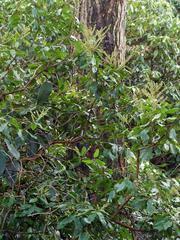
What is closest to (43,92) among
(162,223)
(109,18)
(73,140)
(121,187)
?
(73,140)

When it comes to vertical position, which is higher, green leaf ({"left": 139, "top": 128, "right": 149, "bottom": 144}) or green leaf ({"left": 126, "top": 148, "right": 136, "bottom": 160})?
green leaf ({"left": 139, "top": 128, "right": 149, "bottom": 144})

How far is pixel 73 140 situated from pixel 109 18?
2.52ft

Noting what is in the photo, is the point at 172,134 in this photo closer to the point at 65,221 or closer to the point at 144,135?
the point at 144,135

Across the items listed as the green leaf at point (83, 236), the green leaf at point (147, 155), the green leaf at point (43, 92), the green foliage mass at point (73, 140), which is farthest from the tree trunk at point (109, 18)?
the green leaf at point (83, 236)

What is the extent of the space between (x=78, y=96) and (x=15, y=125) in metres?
0.42

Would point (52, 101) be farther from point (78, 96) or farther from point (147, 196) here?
point (147, 196)

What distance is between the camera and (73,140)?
1480 mm

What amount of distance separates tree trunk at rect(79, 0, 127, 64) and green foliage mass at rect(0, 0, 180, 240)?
1.36ft

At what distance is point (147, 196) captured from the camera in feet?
3.95

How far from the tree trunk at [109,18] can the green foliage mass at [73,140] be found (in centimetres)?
41

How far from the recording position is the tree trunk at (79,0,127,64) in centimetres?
198

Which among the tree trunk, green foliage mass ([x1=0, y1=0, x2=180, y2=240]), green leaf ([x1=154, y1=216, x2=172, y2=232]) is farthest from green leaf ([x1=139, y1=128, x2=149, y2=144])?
the tree trunk

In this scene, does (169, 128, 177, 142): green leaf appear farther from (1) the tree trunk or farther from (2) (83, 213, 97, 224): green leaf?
(1) the tree trunk

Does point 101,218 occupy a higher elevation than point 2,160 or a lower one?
lower
